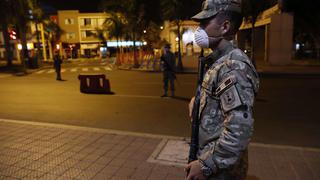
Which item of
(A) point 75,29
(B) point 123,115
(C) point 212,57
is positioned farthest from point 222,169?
(A) point 75,29

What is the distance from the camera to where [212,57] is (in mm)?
2082

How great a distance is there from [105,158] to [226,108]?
360 centimetres

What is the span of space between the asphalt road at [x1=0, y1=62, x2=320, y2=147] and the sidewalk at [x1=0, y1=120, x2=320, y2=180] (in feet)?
2.99

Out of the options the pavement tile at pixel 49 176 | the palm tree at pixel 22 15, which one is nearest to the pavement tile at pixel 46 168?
the pavement tile at pixel 49 176

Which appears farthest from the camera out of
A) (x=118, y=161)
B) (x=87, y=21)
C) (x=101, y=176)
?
(x=87, y=21)

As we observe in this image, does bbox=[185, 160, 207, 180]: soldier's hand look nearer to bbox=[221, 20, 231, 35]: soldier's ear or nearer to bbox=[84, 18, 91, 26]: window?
bbox=[221, 20, 231, 35]: soldier's ear

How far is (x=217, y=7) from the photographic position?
1.98 m

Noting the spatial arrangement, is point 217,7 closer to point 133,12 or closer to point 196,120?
point 196,120

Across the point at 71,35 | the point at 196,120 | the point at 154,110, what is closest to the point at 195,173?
the point at 196,120

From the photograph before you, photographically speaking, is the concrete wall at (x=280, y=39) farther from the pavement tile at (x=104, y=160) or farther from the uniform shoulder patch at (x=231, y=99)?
the uniform shoulder patch at (x=231, y=99)

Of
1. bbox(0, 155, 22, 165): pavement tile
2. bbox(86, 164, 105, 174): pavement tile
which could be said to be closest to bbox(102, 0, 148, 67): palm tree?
bbox(0, 155, 22, 165): pavement tile

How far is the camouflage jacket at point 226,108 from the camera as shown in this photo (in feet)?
6.02

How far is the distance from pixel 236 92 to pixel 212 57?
0.36m

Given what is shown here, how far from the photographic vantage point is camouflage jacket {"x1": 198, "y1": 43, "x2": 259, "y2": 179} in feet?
6.02
